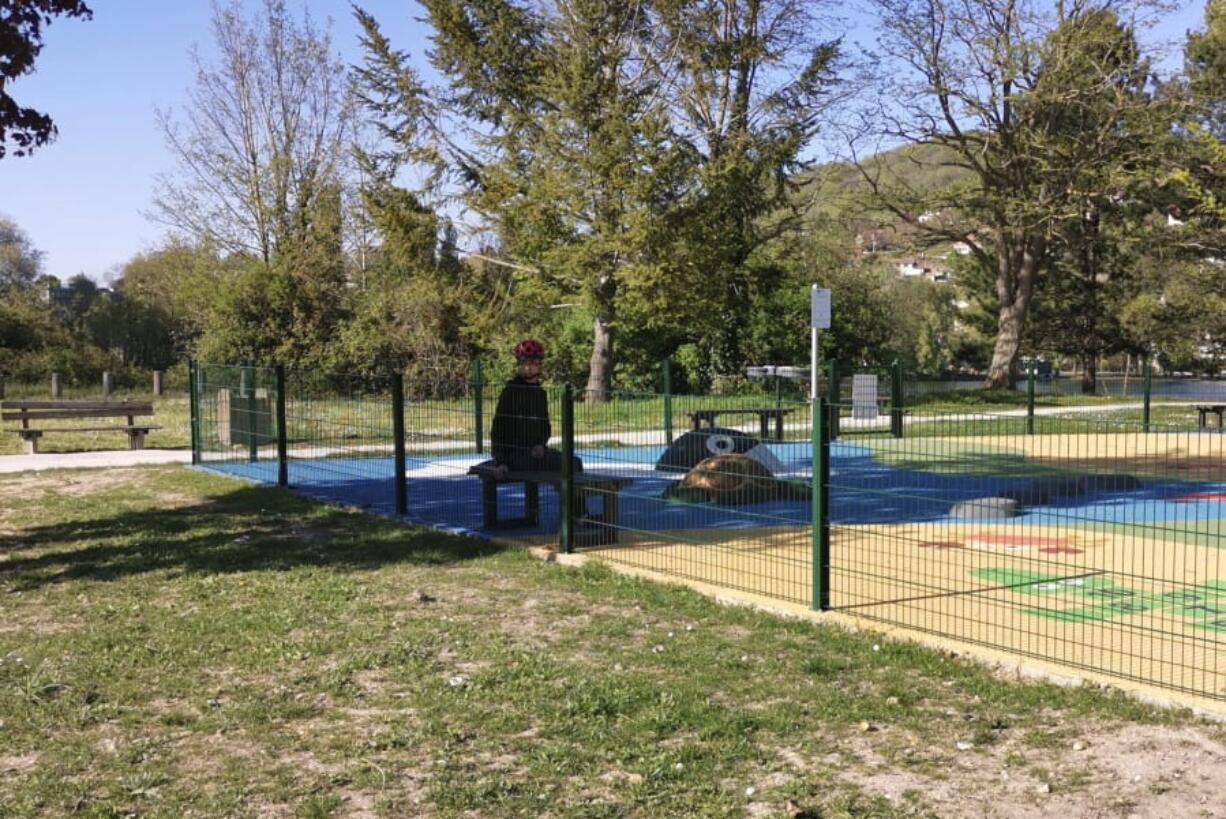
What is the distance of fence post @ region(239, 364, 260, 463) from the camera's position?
580 inches

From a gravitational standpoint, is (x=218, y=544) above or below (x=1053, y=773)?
above

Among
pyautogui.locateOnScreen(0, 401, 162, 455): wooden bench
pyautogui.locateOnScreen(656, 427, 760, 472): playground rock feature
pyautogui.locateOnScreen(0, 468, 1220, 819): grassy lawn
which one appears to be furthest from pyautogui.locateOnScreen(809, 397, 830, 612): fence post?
pyautogui.locateOnScreen(0, 401, 162, 455): wooden bench

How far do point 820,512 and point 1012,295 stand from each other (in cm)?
3133

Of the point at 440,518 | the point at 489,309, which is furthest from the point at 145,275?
the point at 440,518

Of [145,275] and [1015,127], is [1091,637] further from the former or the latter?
[145,275]

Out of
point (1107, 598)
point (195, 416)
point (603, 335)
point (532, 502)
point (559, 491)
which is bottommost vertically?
point (1107, 598)

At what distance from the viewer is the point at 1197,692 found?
16.5ft

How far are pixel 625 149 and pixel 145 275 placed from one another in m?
36.5

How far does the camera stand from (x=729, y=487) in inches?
446

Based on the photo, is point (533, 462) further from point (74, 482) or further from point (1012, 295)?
point (1012, 295)

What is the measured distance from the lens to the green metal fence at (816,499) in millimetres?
6582

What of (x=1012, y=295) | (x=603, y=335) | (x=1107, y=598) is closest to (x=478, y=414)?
(x=1107, y=598)

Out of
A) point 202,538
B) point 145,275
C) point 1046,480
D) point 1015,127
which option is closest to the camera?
point 202,538

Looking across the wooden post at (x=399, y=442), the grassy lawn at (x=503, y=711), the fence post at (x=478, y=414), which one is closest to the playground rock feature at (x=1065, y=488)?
the grassy lawn at (x=503, y=711)
